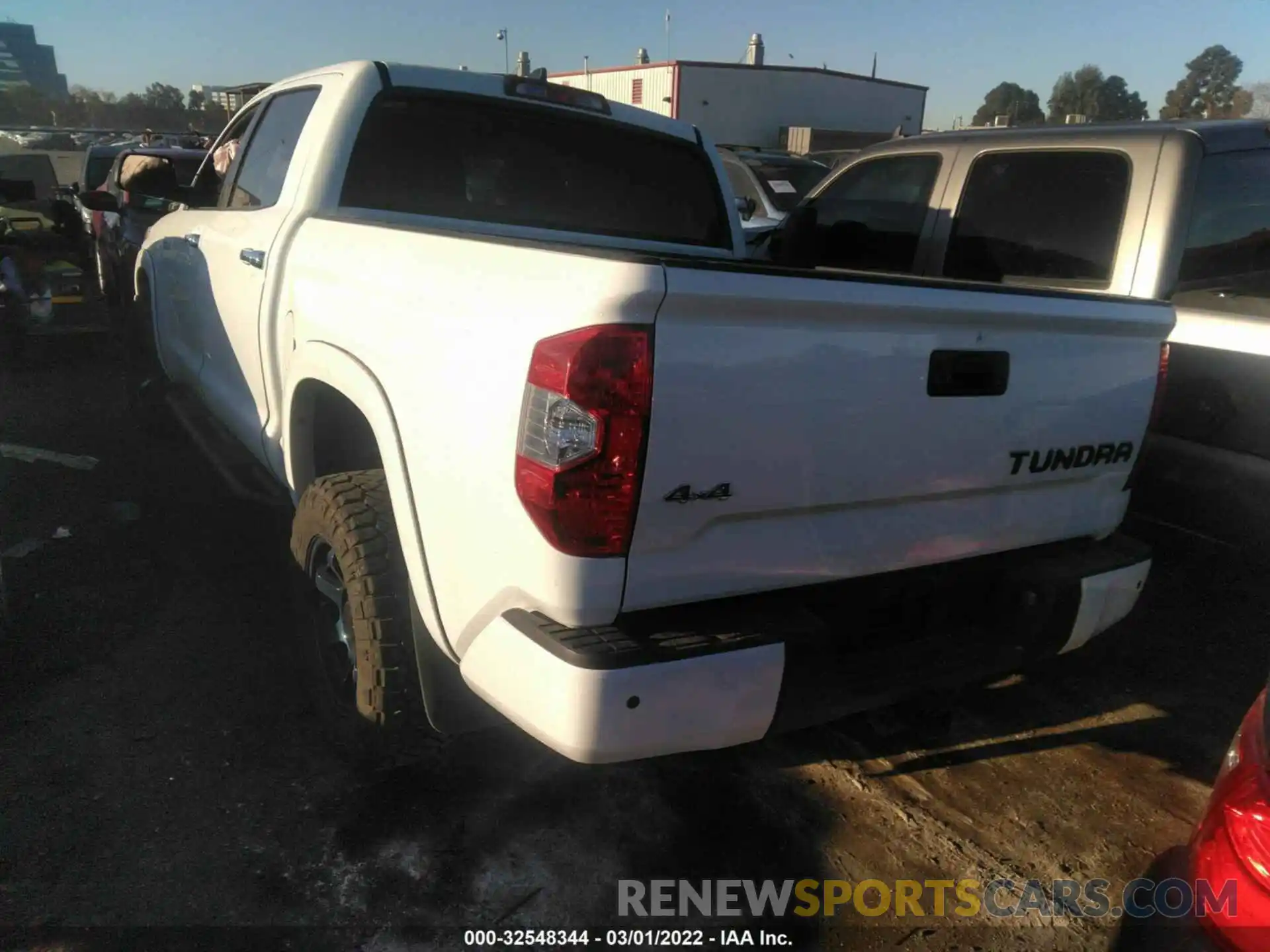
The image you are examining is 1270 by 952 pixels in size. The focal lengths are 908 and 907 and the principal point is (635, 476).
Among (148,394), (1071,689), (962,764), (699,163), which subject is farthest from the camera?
(148,394)

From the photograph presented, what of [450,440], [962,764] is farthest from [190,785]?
[962,764]

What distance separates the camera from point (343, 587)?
275 cm

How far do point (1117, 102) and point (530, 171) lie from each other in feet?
212

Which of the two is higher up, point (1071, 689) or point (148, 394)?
point (148, 394)

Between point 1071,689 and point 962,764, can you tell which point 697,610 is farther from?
point 1071,689

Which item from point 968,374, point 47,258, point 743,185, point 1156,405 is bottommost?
point 47,258

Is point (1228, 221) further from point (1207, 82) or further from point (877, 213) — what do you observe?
point (1207, 82)

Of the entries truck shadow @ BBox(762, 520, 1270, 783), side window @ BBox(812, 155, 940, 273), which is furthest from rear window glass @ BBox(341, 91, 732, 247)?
truck shadow @ BBox(762, 520, 1270, 783)

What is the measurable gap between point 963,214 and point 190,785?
398cm

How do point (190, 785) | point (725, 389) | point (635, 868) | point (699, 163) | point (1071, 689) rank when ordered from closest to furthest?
point (725, 389), point (635, 868), point (190, 785), point (1071, 689), point (699, 163)

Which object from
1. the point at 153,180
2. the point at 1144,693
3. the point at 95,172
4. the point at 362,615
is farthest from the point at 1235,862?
the point at 95,172

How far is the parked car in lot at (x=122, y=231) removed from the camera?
7.54m

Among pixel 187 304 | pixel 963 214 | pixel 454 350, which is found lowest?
pixel 187 304

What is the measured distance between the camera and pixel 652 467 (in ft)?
6.00
